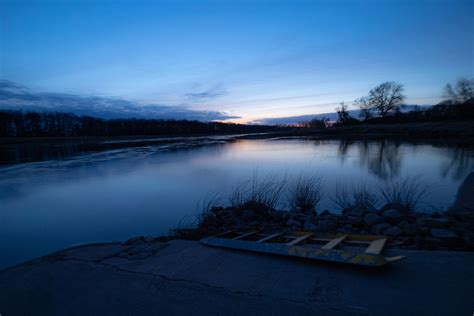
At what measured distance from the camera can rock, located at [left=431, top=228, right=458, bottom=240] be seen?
3707mm

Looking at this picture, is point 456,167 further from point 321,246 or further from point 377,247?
point 321,246

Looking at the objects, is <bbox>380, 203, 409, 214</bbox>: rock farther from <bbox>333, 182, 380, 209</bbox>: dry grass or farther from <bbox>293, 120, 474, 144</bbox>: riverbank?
<bbox>293, 120, 474, 144</bbox>: riverbank

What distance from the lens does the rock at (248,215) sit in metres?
5.90

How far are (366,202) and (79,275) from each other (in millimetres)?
6466

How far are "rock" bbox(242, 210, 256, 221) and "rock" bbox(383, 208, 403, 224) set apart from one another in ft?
9.83

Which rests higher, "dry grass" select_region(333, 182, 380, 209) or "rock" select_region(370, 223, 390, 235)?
"rock" select_region(370, 223, 390, 235)

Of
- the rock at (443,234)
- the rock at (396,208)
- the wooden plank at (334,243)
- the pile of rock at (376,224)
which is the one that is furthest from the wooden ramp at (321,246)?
the rock at (396,208)

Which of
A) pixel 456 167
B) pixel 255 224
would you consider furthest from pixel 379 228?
pixel 456 167

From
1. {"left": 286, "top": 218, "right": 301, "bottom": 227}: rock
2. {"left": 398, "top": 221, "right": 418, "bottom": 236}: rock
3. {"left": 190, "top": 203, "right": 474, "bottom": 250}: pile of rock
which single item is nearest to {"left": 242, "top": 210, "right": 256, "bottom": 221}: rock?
{"left": 190, "top": 203, "right": 474, "bottom": 250}: pile of rock

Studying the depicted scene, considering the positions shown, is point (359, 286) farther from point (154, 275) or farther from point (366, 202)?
point (366, 202)

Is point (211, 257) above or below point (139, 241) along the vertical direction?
above

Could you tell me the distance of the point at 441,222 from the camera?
427 cm

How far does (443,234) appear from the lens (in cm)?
381

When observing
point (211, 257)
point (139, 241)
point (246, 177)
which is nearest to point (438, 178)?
point (246, 177)
